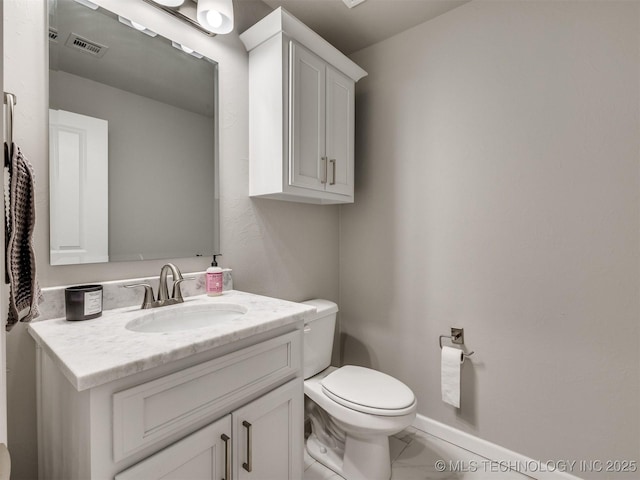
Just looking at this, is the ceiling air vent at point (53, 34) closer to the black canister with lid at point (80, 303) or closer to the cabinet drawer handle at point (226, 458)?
the black canister with lid at point (80, 303)

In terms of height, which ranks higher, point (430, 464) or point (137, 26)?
point (137, 26)

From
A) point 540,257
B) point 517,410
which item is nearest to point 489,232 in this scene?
point 540,257

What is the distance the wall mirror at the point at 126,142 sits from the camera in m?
1.09

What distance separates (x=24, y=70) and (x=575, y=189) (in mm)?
2109

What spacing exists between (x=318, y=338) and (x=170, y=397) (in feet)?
3.32

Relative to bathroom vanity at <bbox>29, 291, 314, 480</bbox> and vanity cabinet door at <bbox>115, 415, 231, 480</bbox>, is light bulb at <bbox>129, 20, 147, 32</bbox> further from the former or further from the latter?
vanity cabinet door at <bbox>115, 415, 231, 480</bbox>

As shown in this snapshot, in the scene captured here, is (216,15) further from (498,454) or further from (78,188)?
(498,454)

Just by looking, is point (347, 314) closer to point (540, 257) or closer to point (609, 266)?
point (540, 257)

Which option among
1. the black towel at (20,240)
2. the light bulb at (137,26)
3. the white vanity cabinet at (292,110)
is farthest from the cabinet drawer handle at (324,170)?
the black towel at (20,240)

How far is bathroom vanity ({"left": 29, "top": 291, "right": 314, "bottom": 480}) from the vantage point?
2.32ft

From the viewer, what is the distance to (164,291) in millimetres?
1241

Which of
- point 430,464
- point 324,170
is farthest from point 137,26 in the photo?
point 430,464

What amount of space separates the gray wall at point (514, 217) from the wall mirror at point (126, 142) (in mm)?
1081

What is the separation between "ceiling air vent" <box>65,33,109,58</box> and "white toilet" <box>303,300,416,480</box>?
142 centimetres
